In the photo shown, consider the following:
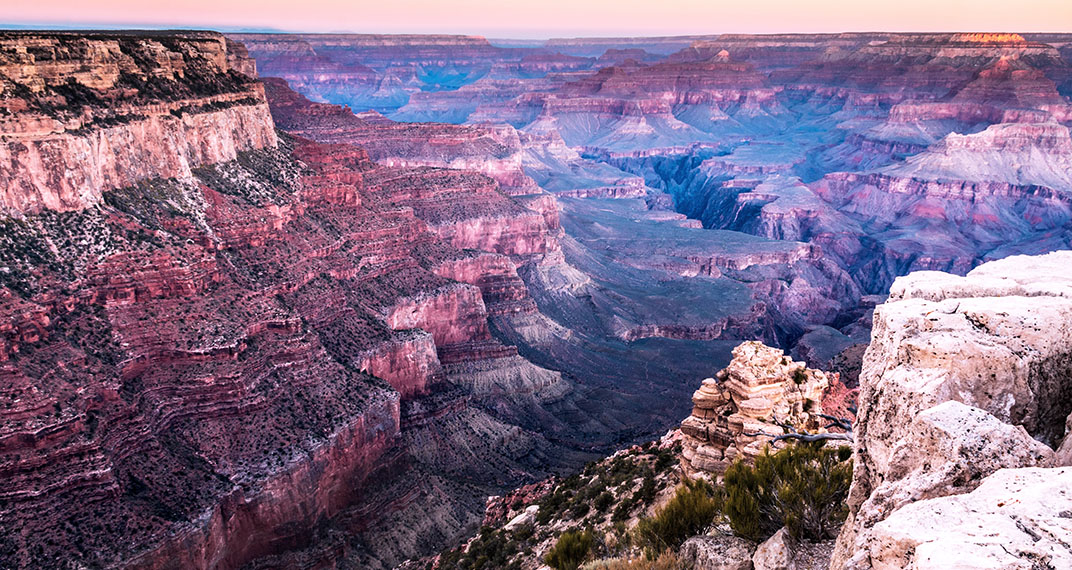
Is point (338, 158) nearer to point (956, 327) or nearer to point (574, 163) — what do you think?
point (956, 327)

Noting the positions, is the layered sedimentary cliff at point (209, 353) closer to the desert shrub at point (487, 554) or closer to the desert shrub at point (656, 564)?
the desert shrub at point (487, 554)

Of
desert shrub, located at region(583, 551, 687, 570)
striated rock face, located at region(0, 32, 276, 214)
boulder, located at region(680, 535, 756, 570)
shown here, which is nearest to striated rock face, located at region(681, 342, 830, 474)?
boulder, located at region(680, 535, 756, 570)

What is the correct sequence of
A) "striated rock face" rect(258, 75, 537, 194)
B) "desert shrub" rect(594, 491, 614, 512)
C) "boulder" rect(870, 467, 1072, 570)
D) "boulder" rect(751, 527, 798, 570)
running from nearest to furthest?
"boulder" rect(870, 467, 1072, 570), "boulder" rect(751, 527, 798, 570), "desert shrub" rect(594, 491, 614, 512), "striated rock face" rect(258, 75, 537, 194)

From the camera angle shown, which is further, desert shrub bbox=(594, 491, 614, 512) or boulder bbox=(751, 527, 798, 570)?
desert shrub bbox=(594, 491, 614, 512)

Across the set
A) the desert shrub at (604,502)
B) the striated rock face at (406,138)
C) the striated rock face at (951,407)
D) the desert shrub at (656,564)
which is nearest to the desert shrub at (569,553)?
the desert shrub at (656,564)

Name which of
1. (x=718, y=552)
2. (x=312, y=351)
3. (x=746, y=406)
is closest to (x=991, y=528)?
(x=718, y=552)

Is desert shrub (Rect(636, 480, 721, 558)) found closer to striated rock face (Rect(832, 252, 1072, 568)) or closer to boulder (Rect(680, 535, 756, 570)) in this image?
boulder (Rect(680, 535, 756, 570))
